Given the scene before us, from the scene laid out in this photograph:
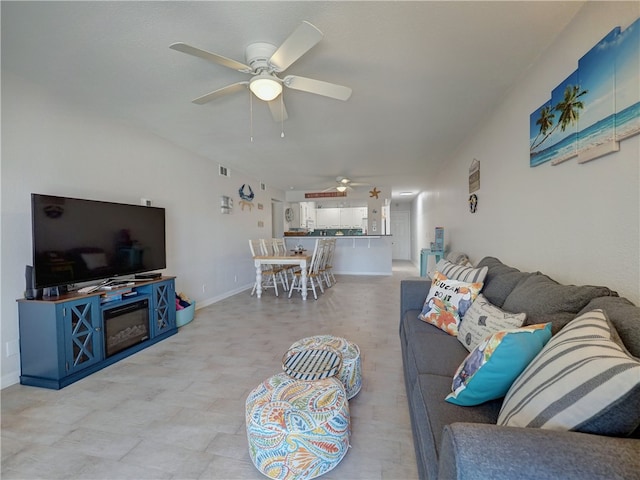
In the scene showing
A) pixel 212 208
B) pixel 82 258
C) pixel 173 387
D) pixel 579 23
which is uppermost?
pixel 579 23

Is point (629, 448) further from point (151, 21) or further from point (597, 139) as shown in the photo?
point (151, 21)

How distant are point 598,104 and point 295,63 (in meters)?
1.85

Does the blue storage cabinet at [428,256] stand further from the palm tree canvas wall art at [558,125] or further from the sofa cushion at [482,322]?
the sofa cushion at [482,322]

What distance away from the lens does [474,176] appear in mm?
3387

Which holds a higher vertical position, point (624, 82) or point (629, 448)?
point (624, 82)

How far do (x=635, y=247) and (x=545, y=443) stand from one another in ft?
4.01

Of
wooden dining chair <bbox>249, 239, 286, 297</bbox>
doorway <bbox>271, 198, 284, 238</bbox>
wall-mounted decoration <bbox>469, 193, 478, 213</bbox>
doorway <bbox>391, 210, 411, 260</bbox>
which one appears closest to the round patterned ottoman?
wall-mounted decoration <bbox>469, 193, 478, 213</bbox>

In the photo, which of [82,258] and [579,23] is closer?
[579,23]

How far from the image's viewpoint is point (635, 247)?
1.24 m

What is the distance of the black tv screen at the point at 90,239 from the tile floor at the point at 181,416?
857 mm

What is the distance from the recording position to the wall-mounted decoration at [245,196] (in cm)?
572

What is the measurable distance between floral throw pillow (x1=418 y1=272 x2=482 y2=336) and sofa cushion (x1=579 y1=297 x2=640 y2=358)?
81cm

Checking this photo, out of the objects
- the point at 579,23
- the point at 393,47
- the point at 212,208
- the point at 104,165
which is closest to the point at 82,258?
the point at 104,165

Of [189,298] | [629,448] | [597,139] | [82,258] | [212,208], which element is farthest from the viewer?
[212,208]
